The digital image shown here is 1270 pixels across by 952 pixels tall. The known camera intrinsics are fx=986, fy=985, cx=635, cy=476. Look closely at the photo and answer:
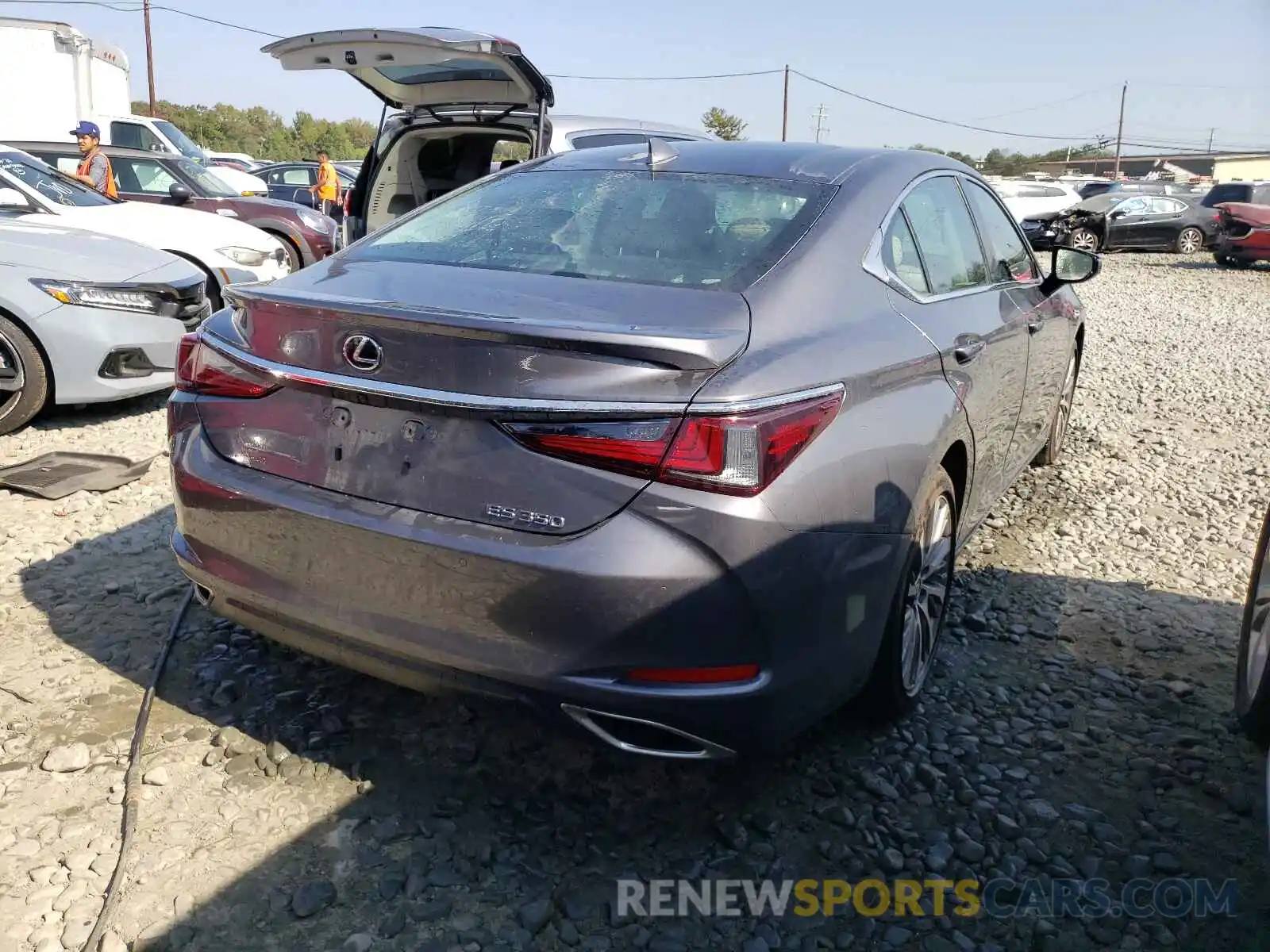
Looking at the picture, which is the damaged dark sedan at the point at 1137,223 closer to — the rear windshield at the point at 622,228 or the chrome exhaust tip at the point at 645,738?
the rear windshield at the point at 622,228

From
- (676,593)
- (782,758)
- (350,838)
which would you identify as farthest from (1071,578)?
(350,838)

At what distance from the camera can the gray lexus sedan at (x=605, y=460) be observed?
1.96 m

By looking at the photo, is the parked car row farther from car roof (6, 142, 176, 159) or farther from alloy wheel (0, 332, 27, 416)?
car roof (6, 142, 176, 159)

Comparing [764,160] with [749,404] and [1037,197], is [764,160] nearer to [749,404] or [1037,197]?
[749,404]

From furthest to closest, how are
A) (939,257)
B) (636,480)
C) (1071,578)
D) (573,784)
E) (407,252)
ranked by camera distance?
(1071,578) → (939,257) → (407,252) → (573,784) → (636,480)

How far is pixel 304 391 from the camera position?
7.29 feet

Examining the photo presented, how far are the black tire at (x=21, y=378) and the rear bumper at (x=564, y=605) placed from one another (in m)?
3.49

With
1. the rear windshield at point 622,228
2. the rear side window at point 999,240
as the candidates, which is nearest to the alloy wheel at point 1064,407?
the rear side window at point 999,240

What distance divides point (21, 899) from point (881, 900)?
1.86 metres

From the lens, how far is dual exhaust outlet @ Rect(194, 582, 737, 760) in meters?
2.06

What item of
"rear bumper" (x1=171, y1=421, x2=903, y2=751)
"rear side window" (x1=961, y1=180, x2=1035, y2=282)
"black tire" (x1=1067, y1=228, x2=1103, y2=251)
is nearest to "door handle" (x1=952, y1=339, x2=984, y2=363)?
"rear side window" (x1=961, y1=180, x2=1035, y2=282)

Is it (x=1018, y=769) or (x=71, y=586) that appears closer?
(x=1018, y=769)

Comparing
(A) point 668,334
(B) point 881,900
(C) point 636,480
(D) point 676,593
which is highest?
(A) point 668,334

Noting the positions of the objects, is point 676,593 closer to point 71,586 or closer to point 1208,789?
point 1208,789
